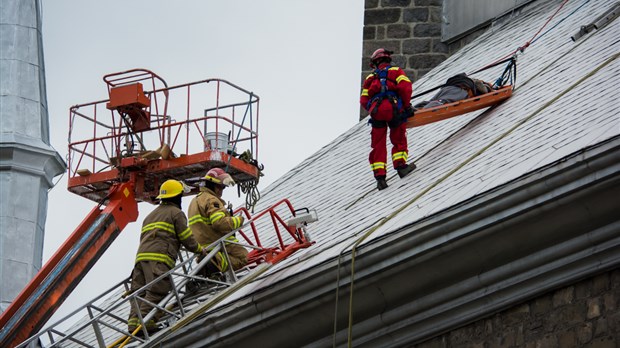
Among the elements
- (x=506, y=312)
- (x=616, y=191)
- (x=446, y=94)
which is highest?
(x=446, y=94)

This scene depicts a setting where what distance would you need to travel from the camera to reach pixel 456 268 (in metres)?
12.7

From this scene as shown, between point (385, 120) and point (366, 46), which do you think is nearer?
point (385, 120)

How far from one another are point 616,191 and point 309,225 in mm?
5769

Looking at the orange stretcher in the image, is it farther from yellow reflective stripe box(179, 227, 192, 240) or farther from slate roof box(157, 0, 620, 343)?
yellow reflective stripe box(179, 227, 192, 240)

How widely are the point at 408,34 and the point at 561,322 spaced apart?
39.4 ft

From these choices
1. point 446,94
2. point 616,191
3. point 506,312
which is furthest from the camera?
point 446,94

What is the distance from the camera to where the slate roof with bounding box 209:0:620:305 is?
1340 centimetres

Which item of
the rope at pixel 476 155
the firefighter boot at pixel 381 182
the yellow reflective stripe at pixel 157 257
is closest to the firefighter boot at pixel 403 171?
the firefighter boot at pixel 381 182

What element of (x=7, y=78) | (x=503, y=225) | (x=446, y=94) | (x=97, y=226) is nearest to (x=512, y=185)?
(x=503, y=225)

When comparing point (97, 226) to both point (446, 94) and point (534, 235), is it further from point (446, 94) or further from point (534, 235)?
point (534, 235)

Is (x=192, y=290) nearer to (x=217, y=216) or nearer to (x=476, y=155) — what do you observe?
(x=217, y=216)

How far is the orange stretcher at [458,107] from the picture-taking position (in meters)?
17.2

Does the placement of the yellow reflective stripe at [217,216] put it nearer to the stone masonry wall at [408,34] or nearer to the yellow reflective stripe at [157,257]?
the yellow reflective stripe at [157,257]

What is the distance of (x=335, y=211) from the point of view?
17000 mm
